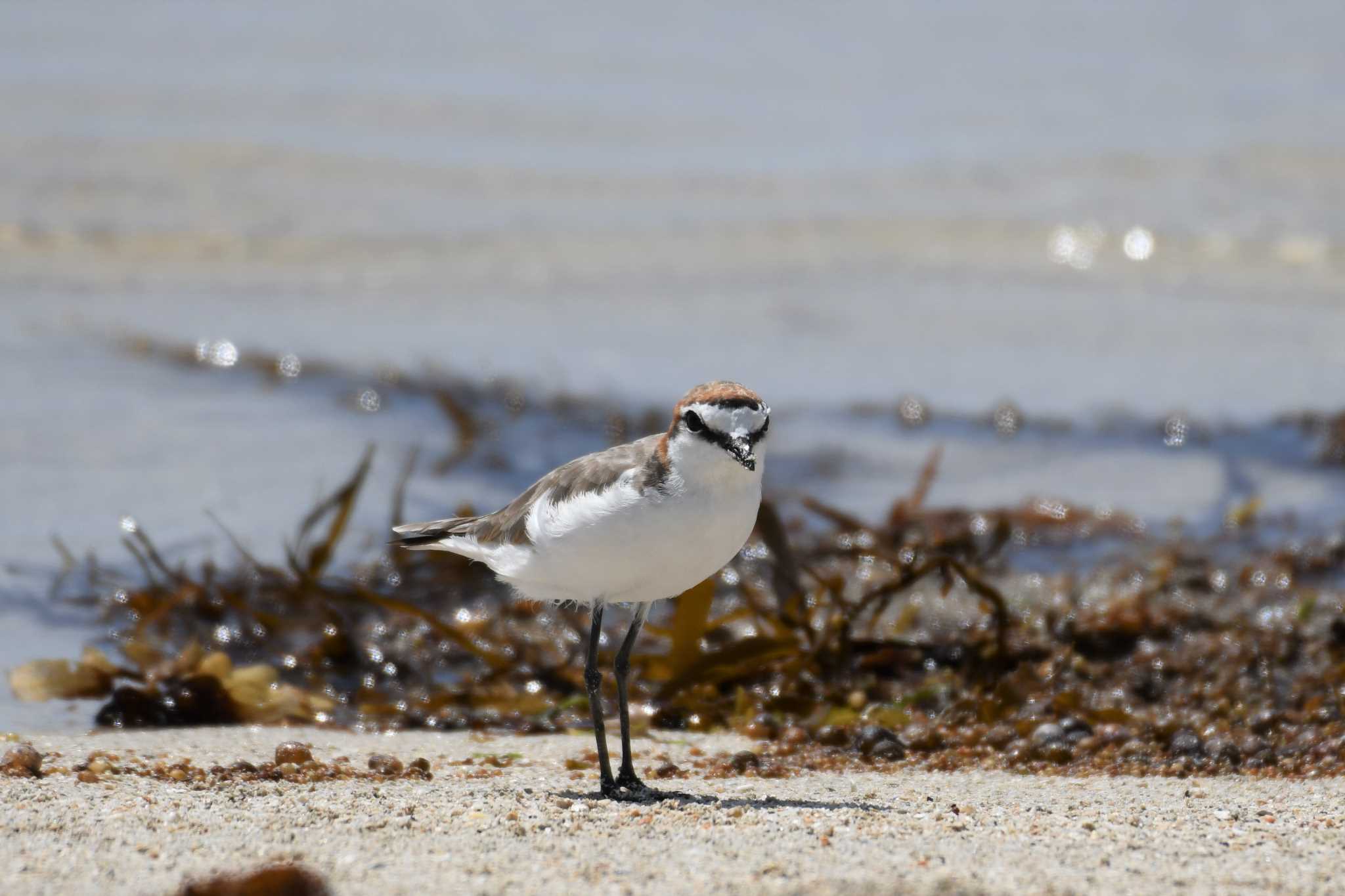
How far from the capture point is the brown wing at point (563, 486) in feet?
13.2

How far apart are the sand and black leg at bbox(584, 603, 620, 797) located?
0.07 metres

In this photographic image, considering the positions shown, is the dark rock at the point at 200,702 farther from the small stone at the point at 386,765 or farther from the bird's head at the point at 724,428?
the bird's head at the point at 724,428

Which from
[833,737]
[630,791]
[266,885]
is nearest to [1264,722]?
[833,737]

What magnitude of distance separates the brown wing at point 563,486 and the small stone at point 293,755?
786 millimetres

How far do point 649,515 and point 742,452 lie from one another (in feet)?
1.03

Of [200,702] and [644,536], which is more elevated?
[644,536]

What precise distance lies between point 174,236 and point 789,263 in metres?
5.32


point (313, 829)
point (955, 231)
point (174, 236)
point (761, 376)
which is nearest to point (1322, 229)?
point (955, 231)

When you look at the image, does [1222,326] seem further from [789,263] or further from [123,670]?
[123,670]

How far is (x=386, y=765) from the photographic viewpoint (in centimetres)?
422

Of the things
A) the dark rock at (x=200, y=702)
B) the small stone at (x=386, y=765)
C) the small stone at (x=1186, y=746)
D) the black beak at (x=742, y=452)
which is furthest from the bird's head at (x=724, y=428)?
the dark rock at (x=200, y=702)

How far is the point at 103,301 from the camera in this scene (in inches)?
420

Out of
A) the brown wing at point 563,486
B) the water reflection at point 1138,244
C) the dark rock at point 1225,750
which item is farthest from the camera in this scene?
the water reflection at point 1138,244

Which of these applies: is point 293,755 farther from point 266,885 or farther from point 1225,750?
point 1225,750
